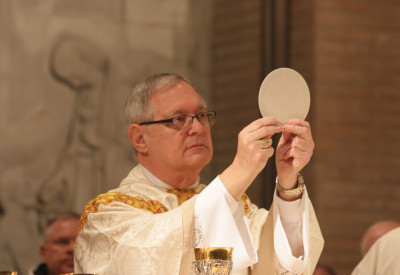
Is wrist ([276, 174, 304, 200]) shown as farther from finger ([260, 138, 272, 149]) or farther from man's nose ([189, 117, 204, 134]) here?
man's nose ([189, 117, 204, 134])

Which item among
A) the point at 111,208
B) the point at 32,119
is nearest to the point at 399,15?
the point at 32,119

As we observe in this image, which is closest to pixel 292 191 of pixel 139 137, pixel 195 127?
pixel 195 127

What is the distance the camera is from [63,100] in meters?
8.27

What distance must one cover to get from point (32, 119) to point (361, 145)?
116 inches

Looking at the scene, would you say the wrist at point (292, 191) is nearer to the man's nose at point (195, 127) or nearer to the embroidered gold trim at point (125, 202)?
the man's nose at point (195, 127)

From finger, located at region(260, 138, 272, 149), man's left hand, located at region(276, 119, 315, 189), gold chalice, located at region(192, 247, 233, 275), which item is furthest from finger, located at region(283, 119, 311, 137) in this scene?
gold chalice, located at region(192, 247, 233, 275)

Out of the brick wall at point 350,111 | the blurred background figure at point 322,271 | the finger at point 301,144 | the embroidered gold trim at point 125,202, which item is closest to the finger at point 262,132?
the finger at point 301,144

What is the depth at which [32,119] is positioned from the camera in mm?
8180

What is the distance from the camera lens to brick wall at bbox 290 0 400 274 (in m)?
7.80

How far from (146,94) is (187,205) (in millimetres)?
857

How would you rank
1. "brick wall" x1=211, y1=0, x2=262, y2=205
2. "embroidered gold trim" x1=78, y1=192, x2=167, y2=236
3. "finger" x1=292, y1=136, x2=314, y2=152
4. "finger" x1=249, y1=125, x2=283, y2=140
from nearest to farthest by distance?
"finger" x1=249, y1=125, x2=283, y2=140 < "finger" x1=292, y1=136, x2=314, y2=152 < "embroidered gold trim" x1=78, y1=192, x2=167, y2=236 < "brick wall" x1=211, y1=0, x2=262, y2=205

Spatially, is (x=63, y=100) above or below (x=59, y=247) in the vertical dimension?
above

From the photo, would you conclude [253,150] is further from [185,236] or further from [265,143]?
[185,236]

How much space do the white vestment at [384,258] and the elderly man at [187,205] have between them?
4.44 ft
